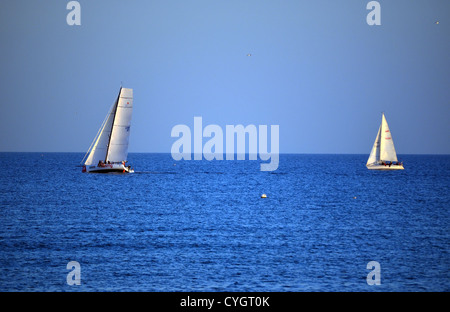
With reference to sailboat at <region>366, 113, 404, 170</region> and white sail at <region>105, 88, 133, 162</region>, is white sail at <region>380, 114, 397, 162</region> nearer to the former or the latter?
sailboat at <region>366, 113, 404, 170</region>

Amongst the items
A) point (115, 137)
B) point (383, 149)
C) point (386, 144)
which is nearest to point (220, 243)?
point (115, 137)

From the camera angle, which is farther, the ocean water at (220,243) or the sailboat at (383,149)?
the sailboat at (383,149)

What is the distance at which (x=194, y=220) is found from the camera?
2574 inches

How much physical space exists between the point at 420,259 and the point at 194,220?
2660 centimetres

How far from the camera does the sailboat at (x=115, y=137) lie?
12100cm

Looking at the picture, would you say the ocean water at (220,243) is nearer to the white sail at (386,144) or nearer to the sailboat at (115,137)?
the sailboat at (115,137)

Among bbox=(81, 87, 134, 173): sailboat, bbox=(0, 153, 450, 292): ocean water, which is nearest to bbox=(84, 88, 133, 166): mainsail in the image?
bbox=(81, 87, 134, 173): sailboat

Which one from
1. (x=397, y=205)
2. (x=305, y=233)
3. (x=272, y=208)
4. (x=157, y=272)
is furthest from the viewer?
(x=397, y=205)

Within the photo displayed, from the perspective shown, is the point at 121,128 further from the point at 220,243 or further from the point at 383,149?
the point at 220,243

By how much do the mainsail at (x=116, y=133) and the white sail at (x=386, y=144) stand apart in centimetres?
6266

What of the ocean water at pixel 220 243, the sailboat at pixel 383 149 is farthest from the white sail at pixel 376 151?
the ocean water at pixel 220 243
